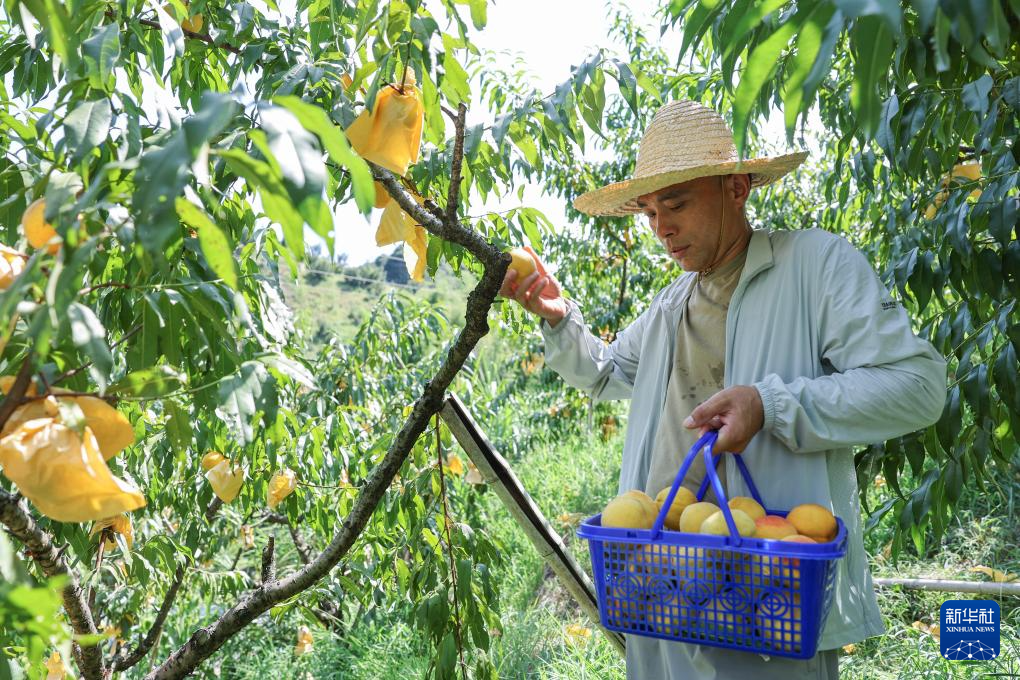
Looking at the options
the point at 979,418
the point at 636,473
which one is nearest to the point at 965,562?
the point at 979,418

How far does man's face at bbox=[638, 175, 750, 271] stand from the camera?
169cm

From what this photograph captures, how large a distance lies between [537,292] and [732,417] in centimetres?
58

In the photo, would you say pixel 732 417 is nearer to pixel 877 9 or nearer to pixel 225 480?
pixel 877 9

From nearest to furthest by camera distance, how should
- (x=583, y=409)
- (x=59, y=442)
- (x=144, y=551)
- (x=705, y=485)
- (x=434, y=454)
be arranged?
(x=59, y=442) < (x=705, y=485) < (x=144, y=551) < (x=434, y=454) < (x=583, y=409)

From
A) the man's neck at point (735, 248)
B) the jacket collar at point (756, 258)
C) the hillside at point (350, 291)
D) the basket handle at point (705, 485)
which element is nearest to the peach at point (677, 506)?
the basket handle at point (705, 485)

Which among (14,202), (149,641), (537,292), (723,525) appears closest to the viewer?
(14,202)

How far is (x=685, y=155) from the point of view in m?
1.65

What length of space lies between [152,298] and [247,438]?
0.67 feet

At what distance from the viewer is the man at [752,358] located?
1.42 metres

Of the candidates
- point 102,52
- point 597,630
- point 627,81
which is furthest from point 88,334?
point 597,630

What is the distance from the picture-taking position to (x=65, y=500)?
2.80 feet

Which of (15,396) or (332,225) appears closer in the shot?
(332,225)

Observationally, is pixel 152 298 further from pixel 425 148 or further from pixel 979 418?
pixel 979 418

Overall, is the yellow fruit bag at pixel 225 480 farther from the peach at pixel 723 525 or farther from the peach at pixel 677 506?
the peach at pixel 723 525
